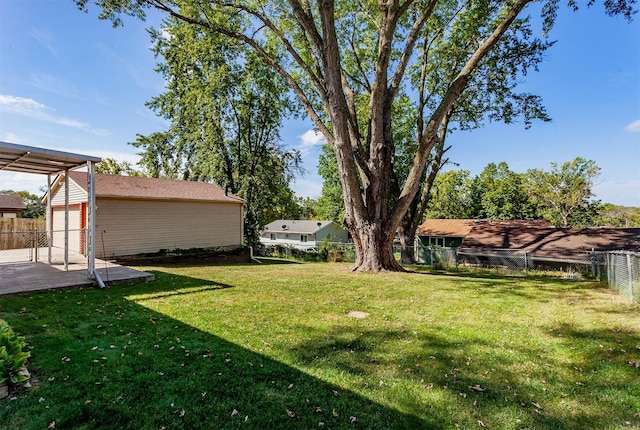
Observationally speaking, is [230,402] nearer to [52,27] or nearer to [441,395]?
[441,395]

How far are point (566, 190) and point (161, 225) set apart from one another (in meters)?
37.9

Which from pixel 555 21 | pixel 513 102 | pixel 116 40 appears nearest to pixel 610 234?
pixel 513 102

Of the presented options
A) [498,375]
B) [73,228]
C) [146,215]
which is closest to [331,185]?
[146,215]

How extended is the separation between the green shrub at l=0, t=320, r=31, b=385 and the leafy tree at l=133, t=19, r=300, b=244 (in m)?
16.9

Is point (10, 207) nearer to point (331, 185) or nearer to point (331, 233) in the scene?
point (331, 185)

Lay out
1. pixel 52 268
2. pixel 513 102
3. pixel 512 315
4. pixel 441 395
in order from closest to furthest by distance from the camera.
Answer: pixel 441 395 < pixel 512 315 < pixel 52 268 < pixel 513 102

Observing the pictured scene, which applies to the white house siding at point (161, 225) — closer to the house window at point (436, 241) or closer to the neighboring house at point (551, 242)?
the neighboring house at point (551, 242)

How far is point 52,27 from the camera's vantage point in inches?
354

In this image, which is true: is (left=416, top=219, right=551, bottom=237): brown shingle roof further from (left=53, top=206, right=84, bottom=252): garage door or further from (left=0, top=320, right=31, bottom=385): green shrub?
(left=0, top=320, right=31, bottom=385): green shrub

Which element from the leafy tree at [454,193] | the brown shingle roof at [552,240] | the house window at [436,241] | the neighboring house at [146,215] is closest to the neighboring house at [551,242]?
the brown shingle roof at [552,240]

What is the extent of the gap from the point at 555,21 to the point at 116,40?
15.1 m

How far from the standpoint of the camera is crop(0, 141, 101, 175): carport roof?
6.55 m

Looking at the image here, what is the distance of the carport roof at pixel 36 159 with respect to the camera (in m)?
6.55

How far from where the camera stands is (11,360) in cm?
276
